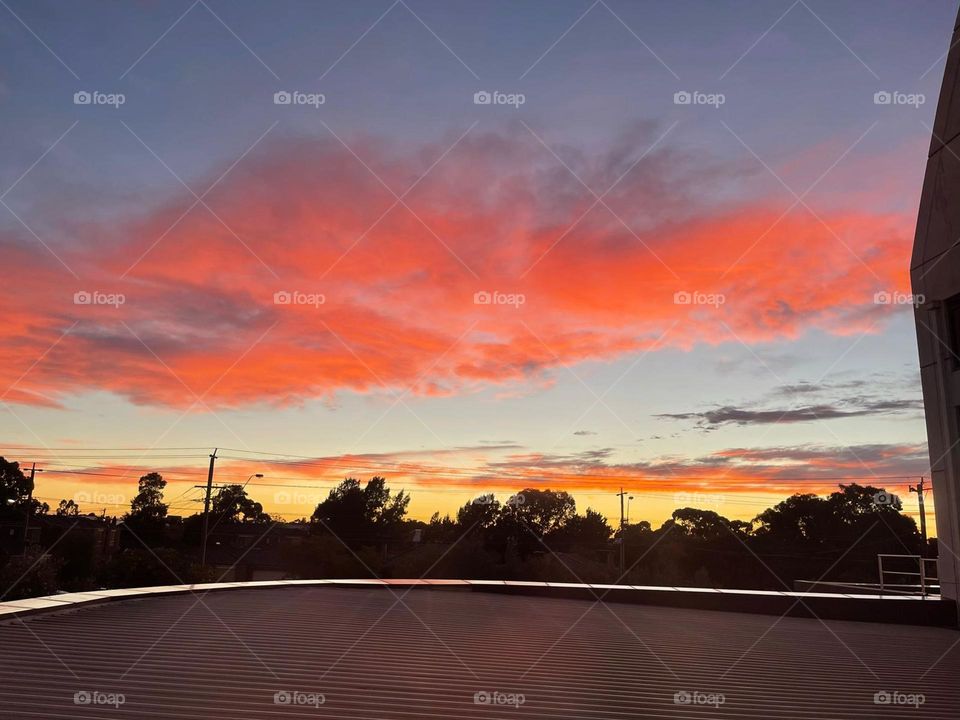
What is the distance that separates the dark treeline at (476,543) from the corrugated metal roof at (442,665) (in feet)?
91.3

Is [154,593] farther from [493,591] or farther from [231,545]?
[231,545]

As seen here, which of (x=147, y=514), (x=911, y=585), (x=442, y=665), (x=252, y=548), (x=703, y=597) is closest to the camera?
(x=442, y=665)

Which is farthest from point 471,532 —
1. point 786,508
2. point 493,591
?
point 493,591

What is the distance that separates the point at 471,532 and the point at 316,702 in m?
44.7

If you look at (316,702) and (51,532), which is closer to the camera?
(316,702)

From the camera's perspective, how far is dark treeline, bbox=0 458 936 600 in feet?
139

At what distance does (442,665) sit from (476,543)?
3979cm

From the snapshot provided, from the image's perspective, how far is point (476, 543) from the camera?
1822 inches

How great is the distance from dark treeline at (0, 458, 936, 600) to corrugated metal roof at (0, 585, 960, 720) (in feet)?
91.3

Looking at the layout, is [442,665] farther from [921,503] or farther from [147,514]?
[147,514]

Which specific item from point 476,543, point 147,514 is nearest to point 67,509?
point 147,514

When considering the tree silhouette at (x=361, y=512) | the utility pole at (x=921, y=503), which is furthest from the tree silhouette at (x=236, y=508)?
the utility pole at (x=921, y=503)

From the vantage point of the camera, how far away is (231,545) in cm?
5772

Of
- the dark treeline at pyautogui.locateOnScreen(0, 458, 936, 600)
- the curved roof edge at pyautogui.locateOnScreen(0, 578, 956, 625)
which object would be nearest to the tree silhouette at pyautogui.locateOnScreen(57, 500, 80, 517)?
the dark treeline at pyautogui.locateOnScreen(0, 458, 936, 600)
